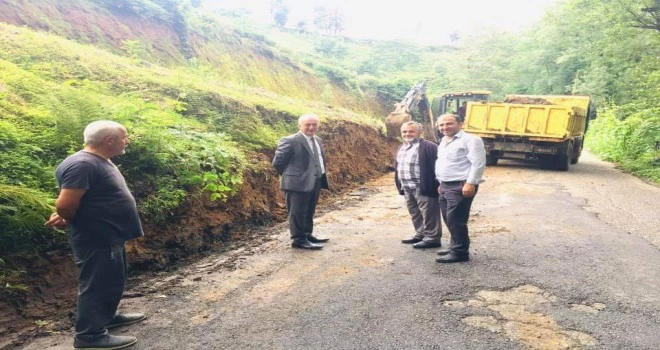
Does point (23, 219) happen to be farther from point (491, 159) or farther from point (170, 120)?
point (491, 159)

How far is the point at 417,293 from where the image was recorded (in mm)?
4203

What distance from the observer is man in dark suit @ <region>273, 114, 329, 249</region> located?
231 inches

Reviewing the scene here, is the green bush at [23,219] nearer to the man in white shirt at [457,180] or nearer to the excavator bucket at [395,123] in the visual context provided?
the man in white shirt at [457,180]

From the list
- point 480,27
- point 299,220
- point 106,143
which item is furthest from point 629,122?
point 480,27

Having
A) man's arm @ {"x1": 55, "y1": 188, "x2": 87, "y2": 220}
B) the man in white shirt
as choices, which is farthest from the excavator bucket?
man's arm @ {"x1": 55, "y1": 188, "x2": 87, "y2": 220}

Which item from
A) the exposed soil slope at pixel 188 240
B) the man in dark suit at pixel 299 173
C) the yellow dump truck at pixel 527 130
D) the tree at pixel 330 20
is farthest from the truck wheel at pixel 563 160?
the tree at pixel 330 20

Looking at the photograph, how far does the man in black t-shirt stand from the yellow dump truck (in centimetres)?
1210

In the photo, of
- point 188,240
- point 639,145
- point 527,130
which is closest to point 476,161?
point 188,240

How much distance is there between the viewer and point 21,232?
383cm

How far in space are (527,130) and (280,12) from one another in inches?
1911

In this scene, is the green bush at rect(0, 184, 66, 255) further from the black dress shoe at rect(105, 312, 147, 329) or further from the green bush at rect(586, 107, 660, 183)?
the green bush at rect(586, 107, 660, 183)

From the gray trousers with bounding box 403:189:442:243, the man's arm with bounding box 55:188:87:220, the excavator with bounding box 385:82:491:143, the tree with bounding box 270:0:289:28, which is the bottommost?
the gray trousers with bounding box 403:189:442:243

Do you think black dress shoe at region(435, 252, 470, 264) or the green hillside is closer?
the green hillside

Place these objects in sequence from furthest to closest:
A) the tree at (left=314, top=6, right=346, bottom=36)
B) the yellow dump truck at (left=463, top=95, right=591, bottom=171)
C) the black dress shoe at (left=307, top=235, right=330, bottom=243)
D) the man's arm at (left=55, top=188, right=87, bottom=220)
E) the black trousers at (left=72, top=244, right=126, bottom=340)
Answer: the tree at (left=314, top=6, right=346, bottom=36), the yellow dump truck at (left=463, top=95, right=591, bottom=171), the black dress shoe at (left=307, top=235, right=330, bottom=243), the black trousers at (left=72, top=244, right=126, bottom=340), the man's arm at (left=55, top=188, right=87, bottom=220)
